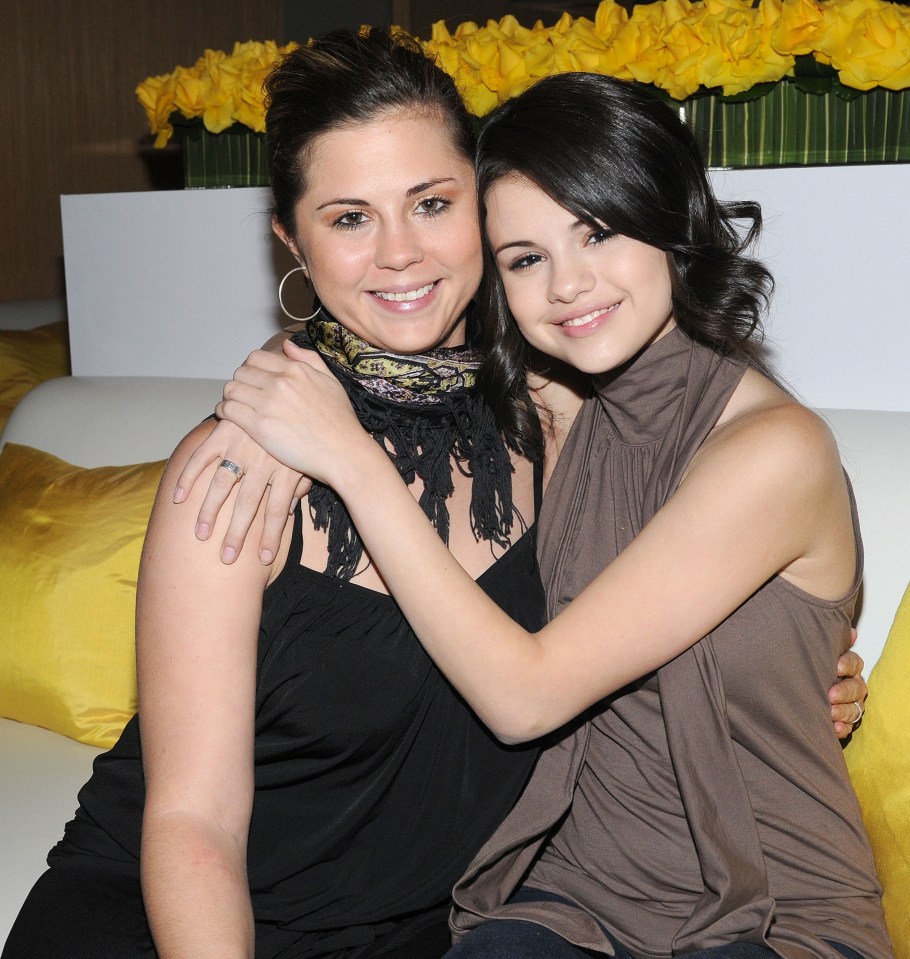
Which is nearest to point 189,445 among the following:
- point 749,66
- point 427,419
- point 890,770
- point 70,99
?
point 427,419

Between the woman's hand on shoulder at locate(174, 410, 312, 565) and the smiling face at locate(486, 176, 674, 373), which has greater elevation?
the smiling face at locate(486, 176, 674, 373)

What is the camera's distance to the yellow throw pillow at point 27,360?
360 cm

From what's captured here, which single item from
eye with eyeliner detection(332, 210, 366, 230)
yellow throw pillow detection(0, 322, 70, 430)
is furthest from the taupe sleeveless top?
yellow throw pillow detection(0, 322, 70, 430)

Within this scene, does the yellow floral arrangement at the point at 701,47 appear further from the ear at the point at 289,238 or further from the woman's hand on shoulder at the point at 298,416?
the woman's hand on shoulder at the point at 298,416

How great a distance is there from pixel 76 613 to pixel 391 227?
1047 mm

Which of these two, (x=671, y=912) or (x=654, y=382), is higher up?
(x=654, y=382)

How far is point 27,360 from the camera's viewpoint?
3684 millimetres

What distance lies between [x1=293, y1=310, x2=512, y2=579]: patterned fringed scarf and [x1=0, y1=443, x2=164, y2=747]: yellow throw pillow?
72 centimetres

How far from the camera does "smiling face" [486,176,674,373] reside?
4.65 feet

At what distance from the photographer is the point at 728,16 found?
1846 millimetres

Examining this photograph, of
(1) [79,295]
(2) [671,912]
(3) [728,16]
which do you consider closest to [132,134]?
(1) [79,295]

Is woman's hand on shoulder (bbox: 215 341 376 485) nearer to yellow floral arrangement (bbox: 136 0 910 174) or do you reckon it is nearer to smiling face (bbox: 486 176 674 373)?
smiling face (bbox: 486 176 674 373)

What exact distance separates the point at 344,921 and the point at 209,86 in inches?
67.7

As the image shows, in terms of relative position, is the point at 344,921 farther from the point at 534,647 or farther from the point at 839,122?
the point at 839,122
